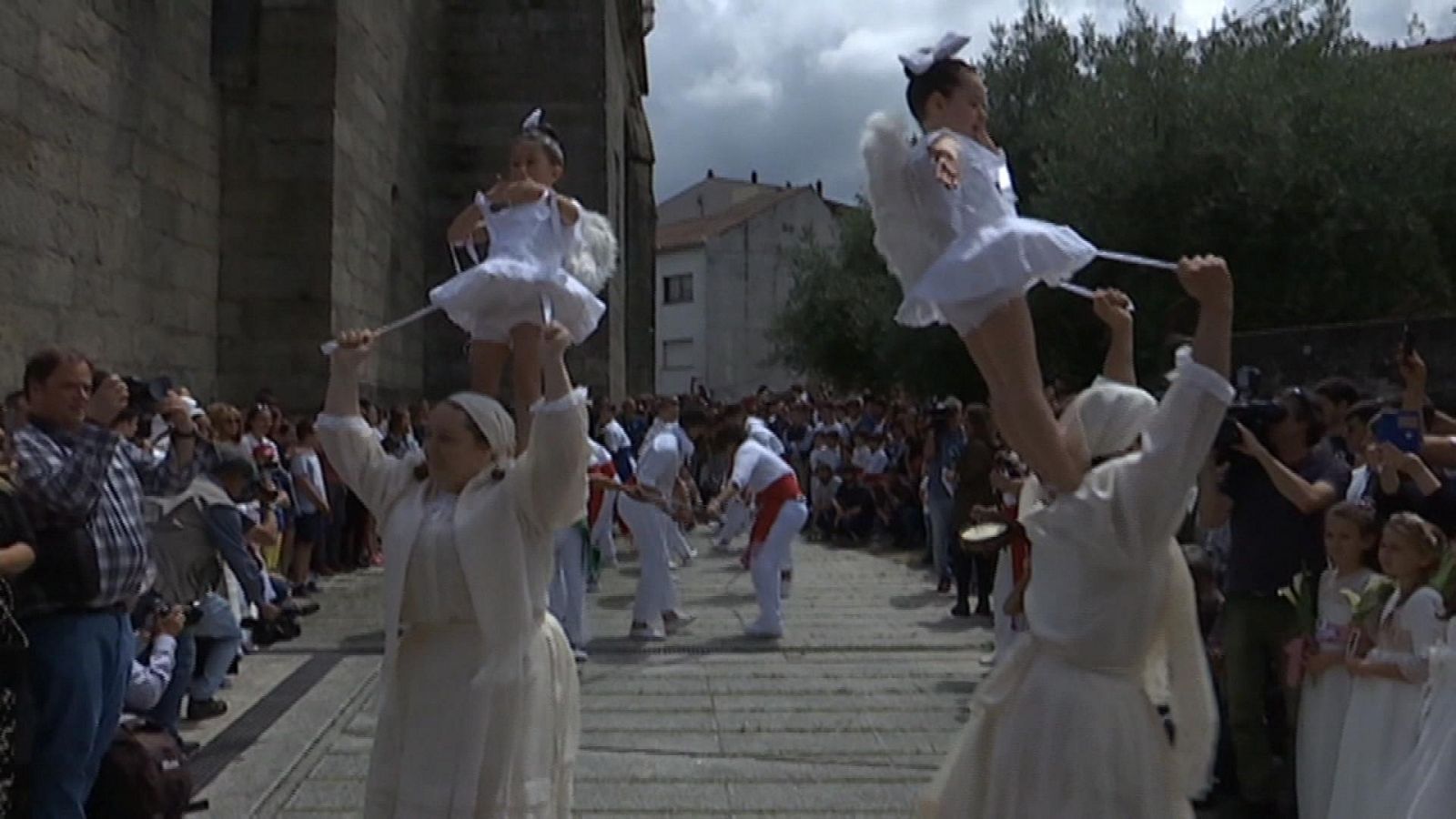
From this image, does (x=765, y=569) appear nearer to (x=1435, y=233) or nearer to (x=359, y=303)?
(x=359, y=303)

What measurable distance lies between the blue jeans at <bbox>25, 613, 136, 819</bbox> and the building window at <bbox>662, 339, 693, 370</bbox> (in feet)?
196

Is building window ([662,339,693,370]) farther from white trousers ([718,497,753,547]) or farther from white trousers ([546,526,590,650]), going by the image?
white trousers ([546,526,590,650])

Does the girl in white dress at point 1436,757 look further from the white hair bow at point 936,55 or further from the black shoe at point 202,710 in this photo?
the black shoe at point 202,710

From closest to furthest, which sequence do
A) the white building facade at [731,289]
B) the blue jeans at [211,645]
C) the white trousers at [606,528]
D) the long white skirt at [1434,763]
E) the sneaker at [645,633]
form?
the long white skirt at [1434,763]
the blue jeans at [211,645]
the sneaker at [645,633]
the white trousers at [606,528]
the white building facade at [731,289]

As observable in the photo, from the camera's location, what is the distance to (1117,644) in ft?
10.2

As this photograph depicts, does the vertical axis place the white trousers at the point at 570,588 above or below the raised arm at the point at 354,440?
below

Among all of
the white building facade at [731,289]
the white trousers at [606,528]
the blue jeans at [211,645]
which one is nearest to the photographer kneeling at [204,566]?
the blue jeans at [211,645]

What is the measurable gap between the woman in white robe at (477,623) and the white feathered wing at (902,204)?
111 cm

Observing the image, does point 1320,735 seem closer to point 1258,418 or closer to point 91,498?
point 1258,418

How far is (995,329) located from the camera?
3.15 meters

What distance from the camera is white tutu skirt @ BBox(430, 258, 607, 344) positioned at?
4.33m

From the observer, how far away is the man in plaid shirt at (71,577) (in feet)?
16.3

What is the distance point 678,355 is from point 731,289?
4.25 m

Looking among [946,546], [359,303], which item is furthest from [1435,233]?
[359,303]
